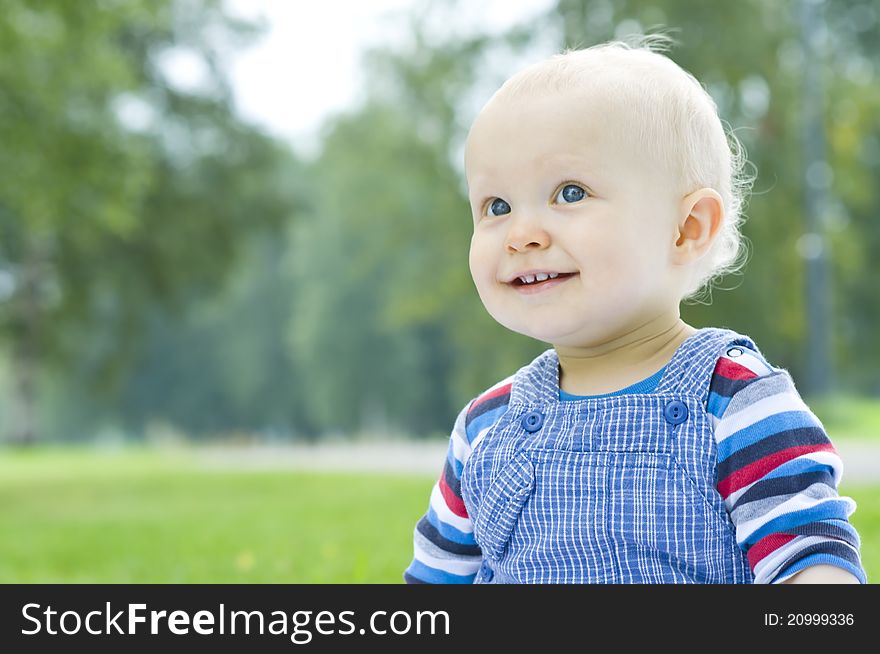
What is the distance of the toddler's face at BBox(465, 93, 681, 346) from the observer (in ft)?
6.38

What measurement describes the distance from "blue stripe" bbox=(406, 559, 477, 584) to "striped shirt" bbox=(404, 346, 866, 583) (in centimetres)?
57

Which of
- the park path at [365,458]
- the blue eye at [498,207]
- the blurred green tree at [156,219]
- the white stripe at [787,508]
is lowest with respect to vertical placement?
the white stripe at [787,508]

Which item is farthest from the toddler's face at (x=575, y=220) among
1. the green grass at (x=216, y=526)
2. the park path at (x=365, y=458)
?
the park path at (x=365, y=458)

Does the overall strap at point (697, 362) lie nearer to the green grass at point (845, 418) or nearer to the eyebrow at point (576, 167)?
the eyebrow at point (576, 167)

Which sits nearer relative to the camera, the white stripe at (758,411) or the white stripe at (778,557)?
the white stripe at (778,557)

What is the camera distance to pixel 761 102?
19781mm

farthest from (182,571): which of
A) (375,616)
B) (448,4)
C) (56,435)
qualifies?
(56,435)

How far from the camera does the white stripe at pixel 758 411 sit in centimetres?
185

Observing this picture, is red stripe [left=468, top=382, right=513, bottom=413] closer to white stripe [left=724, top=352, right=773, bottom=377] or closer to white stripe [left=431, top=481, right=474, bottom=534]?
white stripe [left=431, top=481, right=474, bottom=534]

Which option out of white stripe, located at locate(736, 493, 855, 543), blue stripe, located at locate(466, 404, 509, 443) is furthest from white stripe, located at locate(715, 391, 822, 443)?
blue stripe, located at locate(466, 404, 509, 443)

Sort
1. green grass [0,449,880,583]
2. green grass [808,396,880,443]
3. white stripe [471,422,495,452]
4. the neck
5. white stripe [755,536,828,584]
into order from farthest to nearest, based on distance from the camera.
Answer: green grass [808,396,880,443], green grass [0,449,880,583], white stripe [471,422,495,452], the neck, white stripe [755,536,828,584]

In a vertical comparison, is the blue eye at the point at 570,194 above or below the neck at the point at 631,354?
above

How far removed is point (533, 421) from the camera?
210 centimetres

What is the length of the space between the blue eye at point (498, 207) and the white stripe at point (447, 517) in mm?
639
